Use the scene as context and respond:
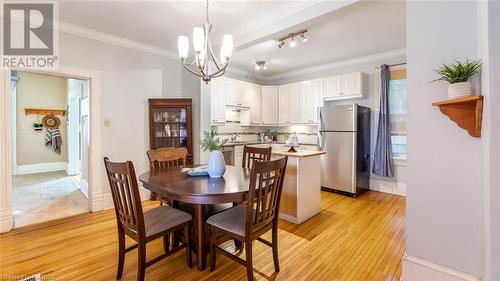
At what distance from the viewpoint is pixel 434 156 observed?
5.12 feet

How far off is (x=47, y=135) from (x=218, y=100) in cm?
527

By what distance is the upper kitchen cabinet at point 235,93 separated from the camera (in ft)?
16.0

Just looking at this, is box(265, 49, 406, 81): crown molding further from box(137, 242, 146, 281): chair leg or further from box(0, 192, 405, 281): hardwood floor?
box(137, 242, 146, 281): chair leg

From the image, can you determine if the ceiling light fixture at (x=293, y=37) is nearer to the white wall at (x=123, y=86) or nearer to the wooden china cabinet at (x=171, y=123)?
the wooden china cabinet at (x=171, y=123)

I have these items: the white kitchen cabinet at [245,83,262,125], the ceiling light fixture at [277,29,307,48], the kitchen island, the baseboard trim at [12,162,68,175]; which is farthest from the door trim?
the baseboard trim at [12,162,68,175]

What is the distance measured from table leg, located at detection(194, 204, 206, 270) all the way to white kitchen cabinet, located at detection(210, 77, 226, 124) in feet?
9.48

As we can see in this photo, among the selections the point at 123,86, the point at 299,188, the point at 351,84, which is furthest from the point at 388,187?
the point at 123,86

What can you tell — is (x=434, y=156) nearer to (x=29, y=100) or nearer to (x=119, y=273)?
(x=119, y=273)

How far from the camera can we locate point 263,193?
1709 mm

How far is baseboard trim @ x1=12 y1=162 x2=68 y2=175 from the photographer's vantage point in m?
Answer: 5.88

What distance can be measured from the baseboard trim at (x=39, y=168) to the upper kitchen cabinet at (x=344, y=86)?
7331 millimetres

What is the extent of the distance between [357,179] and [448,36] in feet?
9.42

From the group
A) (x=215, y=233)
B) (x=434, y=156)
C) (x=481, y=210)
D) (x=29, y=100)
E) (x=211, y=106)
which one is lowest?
(x=215, y=233)

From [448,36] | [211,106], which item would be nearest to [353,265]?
[448,36]
